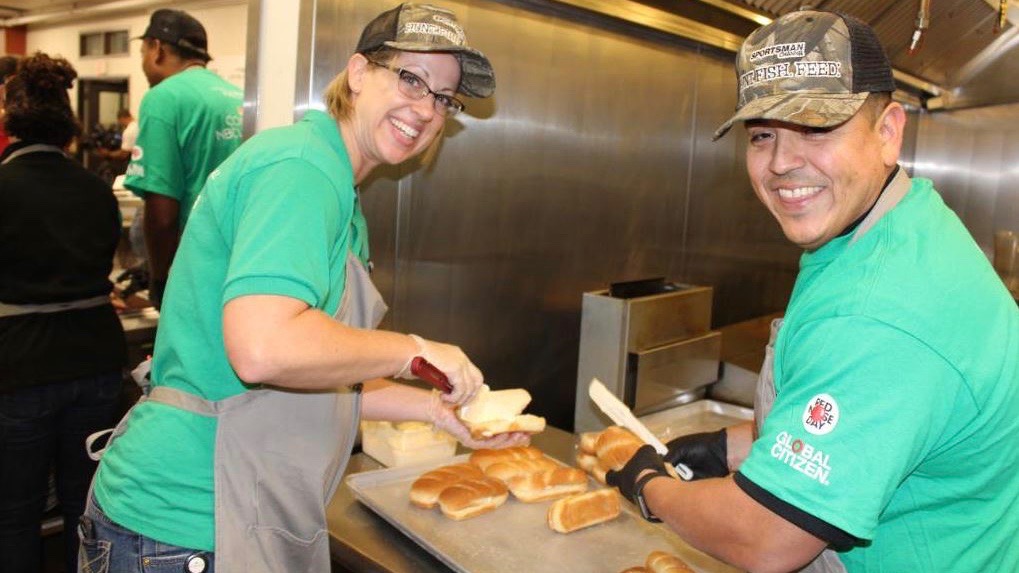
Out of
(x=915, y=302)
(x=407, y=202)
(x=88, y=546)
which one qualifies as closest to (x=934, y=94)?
(x=407, y=202)

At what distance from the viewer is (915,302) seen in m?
0.91

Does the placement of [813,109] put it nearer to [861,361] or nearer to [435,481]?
[861,361]

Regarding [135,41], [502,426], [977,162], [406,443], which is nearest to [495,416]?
[502,426]

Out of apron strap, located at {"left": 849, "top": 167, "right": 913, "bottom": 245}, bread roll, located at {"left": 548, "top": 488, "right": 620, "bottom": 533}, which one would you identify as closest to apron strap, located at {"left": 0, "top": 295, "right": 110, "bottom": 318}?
bread roll, located at {"left": 548, "top": 488, "right": 620, "bottom": 533}

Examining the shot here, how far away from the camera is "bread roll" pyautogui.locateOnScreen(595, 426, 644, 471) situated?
6.04 ft

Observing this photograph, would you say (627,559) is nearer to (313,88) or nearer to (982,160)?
(313,88)

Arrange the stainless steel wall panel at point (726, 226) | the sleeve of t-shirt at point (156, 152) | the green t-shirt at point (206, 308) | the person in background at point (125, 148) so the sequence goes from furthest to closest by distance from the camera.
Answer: the person in background at point (125, 148)
the stainless steel wall panel at point (726, 226)
the sleeve of t-shirt at point (156, 152)
the green t-shirt at point (206, 308)

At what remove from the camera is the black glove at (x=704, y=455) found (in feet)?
5.02

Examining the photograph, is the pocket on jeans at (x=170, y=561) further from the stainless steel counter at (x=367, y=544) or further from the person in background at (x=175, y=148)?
the person in background at (x=175, y=148)

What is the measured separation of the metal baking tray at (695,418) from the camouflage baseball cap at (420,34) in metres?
1.33

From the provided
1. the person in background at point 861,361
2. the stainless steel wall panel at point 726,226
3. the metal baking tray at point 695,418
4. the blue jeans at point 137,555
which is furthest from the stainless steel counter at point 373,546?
the stainless steel wall panel at point 726,226

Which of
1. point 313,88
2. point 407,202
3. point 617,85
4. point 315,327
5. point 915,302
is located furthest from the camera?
point 617,85

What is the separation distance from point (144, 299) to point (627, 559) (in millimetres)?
2596

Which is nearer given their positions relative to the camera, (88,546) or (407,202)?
(88,546)
